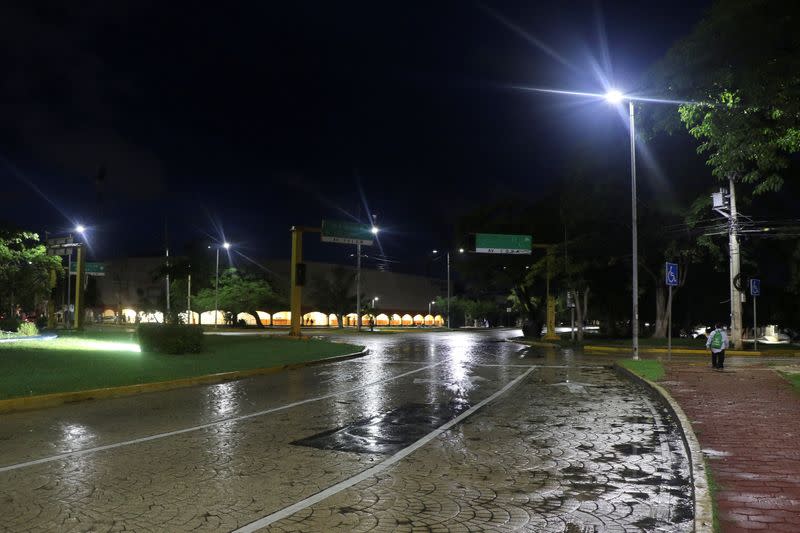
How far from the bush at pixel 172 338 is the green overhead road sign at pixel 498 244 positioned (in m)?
21.7

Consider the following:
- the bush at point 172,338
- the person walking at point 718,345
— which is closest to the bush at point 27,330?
the bush at point 172,338

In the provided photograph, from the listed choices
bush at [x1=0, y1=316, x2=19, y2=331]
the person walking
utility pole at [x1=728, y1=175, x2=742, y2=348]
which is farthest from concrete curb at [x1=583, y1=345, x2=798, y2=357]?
bush at [x1=0, y1=316, x2=19, y2=331]

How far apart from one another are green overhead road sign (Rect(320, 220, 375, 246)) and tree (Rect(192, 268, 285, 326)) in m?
36.1

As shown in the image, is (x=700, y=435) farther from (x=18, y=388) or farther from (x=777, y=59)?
(x=18, y=388)

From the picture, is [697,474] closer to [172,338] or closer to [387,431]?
[387,431]

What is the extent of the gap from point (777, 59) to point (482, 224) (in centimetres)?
3982

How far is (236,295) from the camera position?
225 feet

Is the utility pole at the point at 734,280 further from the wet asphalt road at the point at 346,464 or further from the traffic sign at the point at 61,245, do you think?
the traffic sign at the point at 61,245

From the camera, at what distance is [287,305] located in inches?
2990

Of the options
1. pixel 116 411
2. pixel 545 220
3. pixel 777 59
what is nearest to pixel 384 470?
pixel 116 411

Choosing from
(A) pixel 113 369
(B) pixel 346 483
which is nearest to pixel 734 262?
(A) pixel 113 369

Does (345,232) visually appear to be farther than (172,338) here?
Yes

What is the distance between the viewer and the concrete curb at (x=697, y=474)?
5.03 m

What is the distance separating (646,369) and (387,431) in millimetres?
11870
